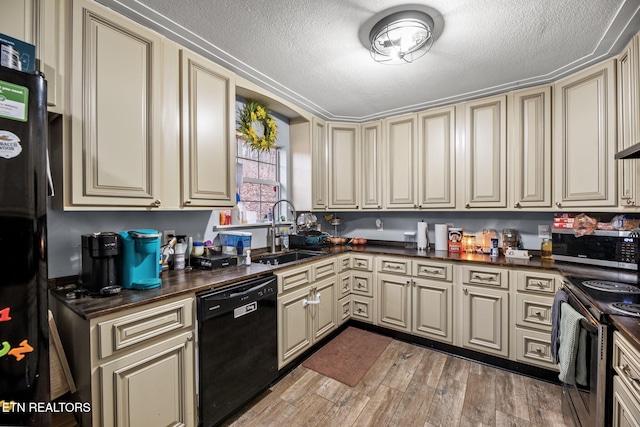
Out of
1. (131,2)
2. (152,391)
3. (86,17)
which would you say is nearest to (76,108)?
(86,17)

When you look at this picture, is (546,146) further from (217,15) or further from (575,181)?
(217,15)

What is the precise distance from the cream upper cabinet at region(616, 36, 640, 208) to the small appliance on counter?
297 cm

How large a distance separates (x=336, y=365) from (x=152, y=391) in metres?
1.46

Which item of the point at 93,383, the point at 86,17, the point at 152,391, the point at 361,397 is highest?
the point at 86,17

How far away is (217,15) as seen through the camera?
1.61 meters

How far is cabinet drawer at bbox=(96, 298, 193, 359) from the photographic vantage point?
1.20 m

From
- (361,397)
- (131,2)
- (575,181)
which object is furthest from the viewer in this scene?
(575,181)

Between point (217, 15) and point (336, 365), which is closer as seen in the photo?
point (217, 15)

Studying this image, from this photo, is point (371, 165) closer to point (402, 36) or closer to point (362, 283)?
point (362, 283)

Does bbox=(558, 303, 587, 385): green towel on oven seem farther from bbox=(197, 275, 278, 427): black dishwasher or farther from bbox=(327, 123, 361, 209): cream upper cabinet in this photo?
bbox=(327, 123, 361, 209): cream upper cabinet

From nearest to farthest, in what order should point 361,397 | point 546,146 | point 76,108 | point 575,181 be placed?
A: point 76,108 < point 361,397 < point 575,181 < point 546,146

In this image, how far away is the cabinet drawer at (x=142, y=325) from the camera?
1.20 metres

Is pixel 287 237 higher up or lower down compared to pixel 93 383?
higher up

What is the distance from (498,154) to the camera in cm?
255
